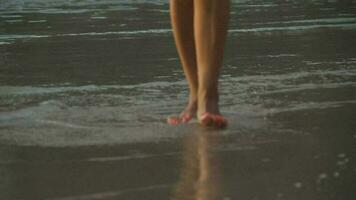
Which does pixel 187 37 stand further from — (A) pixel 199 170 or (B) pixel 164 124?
(A) pixel 199 170

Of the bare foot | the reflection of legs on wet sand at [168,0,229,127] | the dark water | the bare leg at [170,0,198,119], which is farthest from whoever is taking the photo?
the bare leg at [170,0,198,119]

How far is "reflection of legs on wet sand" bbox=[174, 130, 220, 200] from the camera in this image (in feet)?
11.4

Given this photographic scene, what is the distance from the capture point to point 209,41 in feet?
16.4

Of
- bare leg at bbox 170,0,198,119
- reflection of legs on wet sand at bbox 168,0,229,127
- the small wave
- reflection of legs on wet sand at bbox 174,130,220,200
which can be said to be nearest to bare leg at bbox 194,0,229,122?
reflection of legs on wet sand at bbox 168,0,229,127

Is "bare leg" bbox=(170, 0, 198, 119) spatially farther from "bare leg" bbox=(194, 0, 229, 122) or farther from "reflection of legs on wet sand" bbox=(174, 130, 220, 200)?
"reflection of legs on wet sand" bbox=(174, 130, 220, 200)

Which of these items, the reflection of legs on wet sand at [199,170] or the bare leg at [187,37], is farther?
the bare leg at [187,37]

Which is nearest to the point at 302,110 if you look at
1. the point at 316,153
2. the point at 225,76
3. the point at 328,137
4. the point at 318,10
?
the point at 328,137

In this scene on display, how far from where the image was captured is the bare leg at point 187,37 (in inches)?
205

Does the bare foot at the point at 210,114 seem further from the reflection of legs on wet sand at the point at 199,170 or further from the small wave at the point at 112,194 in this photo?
the small wave at the point at 112,194

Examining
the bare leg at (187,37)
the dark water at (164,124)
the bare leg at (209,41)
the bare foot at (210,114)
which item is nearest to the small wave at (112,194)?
the dark water at (164,124)

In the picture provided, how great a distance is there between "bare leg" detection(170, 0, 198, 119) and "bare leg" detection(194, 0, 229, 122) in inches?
7.2

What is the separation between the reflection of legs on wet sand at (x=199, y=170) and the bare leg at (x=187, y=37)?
0.56 metres

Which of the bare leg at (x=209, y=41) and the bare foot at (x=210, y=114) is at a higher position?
the bare leg at (x=209, y=41)

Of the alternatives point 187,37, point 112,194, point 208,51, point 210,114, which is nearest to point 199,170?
point 112,194
